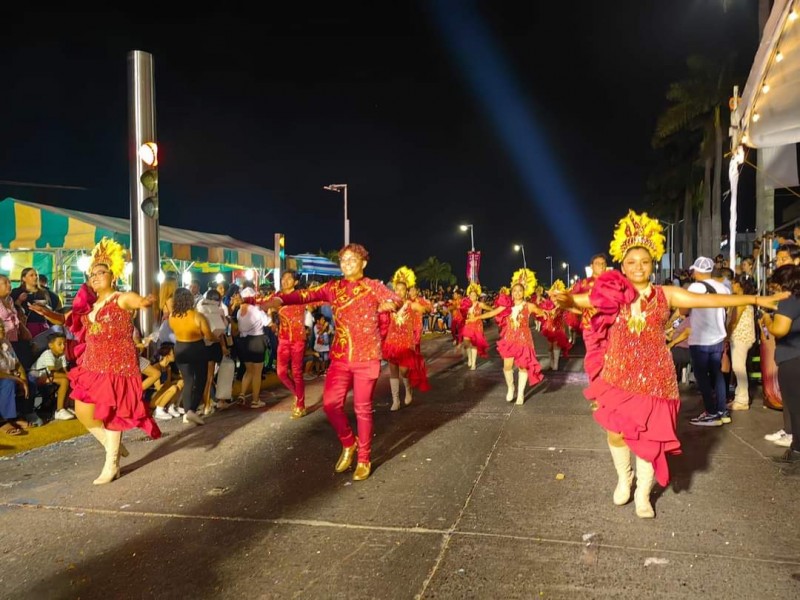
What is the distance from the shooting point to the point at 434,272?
68.5m

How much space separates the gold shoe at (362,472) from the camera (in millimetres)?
5293

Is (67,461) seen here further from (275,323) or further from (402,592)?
(275,323)

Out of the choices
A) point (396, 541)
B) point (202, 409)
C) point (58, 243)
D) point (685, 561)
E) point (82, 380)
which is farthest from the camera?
point (58, 243)

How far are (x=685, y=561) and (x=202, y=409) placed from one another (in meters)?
6.82

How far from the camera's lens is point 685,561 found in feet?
11.7

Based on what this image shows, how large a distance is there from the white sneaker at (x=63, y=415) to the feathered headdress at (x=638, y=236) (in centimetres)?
700

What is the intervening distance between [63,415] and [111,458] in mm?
3174

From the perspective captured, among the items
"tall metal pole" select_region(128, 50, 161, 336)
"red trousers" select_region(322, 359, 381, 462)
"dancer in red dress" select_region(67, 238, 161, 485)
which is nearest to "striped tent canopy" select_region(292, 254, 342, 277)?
"tall metal pole" select_region(128, 50, 161, 336)

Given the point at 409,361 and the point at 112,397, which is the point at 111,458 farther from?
the point at 409,361

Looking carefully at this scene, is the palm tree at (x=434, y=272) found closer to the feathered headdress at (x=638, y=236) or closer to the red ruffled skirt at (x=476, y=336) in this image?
the red ruffled skirt at (x=476, y=336)

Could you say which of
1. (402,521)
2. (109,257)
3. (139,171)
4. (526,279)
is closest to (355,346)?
(402,521)

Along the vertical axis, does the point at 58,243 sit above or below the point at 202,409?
above

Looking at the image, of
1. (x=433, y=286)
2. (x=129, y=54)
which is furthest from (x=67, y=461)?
(x=433, y=286)

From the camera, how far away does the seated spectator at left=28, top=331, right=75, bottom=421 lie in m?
8.16
